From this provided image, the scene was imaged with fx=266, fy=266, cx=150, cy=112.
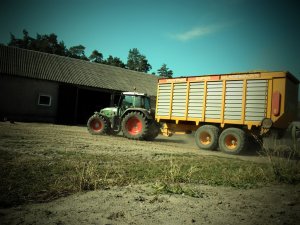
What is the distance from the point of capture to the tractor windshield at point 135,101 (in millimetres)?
12547

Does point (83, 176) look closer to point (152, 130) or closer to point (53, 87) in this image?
point (152, 130)

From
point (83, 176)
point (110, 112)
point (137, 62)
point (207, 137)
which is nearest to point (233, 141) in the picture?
point (207, 137)

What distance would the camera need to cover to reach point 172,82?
1177 cm

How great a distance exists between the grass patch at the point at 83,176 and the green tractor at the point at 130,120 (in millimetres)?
5431

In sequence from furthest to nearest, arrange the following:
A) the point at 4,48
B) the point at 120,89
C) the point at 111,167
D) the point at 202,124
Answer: the point at 120,89
the point at 4,48
the point at 202,124
the point at 111,167

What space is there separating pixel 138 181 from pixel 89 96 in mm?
20666

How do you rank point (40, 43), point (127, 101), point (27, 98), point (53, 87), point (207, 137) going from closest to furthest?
point (207, 137), point (127, 101), point (27, 98), point (53, 87), point (40, 43)

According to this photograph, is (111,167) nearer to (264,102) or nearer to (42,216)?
Result: (42,216)

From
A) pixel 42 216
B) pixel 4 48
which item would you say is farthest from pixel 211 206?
pixel 4 48

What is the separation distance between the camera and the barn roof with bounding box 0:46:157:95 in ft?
66.7

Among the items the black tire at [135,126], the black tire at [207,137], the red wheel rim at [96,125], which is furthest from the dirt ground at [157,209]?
the red wheel rim at [96,125]

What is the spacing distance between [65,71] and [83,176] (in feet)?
66.9

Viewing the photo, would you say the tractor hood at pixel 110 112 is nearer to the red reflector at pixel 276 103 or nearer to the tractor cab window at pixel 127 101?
the tractor cab window at pixel 127 101

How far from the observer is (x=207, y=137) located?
1059 centimetres
